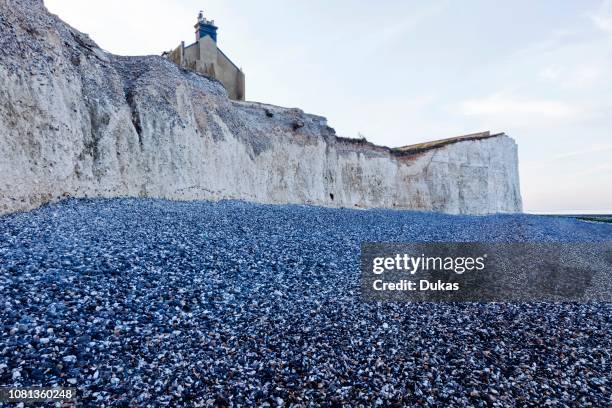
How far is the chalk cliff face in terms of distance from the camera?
30.1 feet

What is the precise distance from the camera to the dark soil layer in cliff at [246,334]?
3.58 metres

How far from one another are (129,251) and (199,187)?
9.21m

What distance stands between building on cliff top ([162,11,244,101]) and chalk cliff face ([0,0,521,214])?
147 inches

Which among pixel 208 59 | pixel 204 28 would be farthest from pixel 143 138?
pixel 204 28

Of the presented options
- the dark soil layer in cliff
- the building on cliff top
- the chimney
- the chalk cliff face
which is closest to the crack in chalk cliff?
the chalk cliff face

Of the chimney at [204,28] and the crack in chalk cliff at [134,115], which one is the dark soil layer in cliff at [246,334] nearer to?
the crack in chalk cliff at [134,115]

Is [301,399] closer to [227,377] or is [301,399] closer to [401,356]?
[227,377]

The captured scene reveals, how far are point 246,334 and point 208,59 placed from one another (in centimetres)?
2316

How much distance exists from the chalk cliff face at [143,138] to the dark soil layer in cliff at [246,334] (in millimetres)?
3008

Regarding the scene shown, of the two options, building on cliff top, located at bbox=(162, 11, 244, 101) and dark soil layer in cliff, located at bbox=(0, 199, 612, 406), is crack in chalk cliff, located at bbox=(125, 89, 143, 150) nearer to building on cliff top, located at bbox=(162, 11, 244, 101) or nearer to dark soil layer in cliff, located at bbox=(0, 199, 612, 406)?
dark soil layer in cliff, located at bbox=(0, 199, 612, 406)

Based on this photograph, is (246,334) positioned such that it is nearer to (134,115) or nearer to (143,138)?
(143,138)

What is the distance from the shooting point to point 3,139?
830 centimetres

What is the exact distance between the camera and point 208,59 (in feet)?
78.6

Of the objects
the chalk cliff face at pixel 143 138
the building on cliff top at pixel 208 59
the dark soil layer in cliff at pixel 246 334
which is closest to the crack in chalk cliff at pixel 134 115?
the chalk cliff face at pixel 143 138
